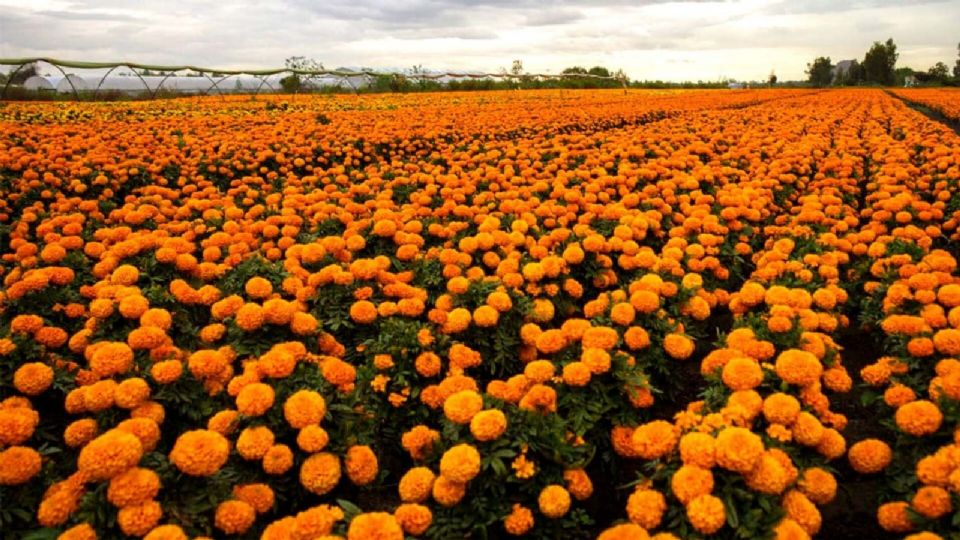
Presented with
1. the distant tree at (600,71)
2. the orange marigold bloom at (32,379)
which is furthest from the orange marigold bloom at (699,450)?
the distant tree at (600,71)

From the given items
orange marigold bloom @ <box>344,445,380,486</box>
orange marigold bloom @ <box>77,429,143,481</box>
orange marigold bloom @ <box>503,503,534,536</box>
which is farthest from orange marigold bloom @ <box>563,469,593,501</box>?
orange marigold bloom @ <box>77,429,143,481</box>

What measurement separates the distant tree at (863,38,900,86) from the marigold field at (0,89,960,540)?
95078 mm

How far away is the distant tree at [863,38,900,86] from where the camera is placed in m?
84.0

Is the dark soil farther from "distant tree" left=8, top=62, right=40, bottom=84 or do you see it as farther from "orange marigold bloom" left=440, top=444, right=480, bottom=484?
"distant tree" left=8, top=62, right=40, bottom=84

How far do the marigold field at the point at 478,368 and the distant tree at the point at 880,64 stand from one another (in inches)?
3743

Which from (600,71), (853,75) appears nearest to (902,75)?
(853,75)

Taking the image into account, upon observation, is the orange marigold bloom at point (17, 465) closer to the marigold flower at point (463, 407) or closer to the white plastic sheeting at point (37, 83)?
the marigold flower at point (463, 407)

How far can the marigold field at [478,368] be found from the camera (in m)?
2.71

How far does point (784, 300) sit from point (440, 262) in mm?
2878

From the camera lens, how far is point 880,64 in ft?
278

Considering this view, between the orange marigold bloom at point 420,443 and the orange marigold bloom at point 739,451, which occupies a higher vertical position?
the orange marigold bloom at point 739,451

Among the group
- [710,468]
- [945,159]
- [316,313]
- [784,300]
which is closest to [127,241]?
[316,313]

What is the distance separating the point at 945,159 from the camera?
29.8 ft

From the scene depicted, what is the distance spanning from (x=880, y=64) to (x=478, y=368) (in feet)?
338
